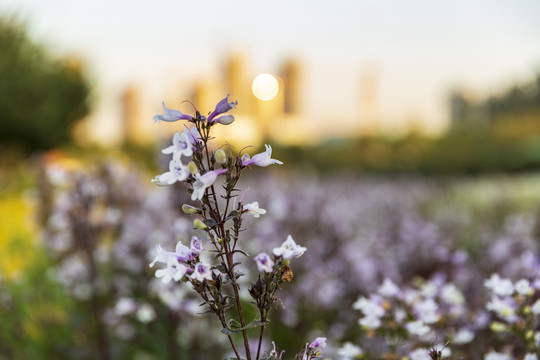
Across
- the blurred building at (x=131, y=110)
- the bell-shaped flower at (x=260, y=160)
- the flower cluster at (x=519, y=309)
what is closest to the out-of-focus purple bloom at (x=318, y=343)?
the bell-shaped flower at (x=260, y=160)

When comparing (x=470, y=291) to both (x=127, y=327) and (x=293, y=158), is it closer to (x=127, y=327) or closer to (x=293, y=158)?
(x=127, y=327)

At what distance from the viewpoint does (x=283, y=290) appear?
488cm

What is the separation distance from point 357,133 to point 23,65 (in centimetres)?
1562

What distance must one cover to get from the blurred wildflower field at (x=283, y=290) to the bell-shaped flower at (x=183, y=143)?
3.52 feet

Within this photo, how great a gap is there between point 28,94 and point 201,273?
1748 centimetres

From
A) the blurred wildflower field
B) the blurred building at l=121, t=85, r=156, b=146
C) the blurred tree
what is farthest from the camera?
the blurred building at l=121, t=85, r=156, b=146

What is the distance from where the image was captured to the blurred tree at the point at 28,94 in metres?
16.6

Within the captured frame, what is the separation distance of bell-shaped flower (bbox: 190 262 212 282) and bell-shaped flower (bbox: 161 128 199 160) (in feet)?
0.92

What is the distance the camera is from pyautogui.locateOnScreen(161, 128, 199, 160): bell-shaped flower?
1401 mm

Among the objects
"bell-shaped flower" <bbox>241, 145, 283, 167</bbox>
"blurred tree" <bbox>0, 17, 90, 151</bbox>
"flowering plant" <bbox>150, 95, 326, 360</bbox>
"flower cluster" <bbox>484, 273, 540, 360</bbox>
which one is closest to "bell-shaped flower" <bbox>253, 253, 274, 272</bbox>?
"flowering plant" <bbox>150, 95, 326, 360</bbox>

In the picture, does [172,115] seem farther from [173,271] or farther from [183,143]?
[173,271]

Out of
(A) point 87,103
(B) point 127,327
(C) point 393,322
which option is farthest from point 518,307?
(A) point 87,103

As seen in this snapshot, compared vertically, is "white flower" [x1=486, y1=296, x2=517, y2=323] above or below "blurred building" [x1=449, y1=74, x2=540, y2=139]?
below

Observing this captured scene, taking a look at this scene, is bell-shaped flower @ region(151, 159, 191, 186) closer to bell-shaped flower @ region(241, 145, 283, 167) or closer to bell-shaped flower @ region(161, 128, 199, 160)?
bell-shaped flower @ region(161, 128, 199, 160)
